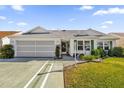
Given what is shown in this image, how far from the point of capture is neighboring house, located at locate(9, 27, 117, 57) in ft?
93.5

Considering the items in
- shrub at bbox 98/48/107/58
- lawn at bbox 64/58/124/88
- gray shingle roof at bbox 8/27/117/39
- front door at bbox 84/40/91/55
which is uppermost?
gray shingle roof at bbox 8/27/117/39

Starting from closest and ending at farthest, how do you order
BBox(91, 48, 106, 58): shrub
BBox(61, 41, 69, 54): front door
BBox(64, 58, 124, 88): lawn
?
1. BBox(64, 58, 124, 88): lawn
2. BBox(91, 48, 106, 58): shrub
3. BBox(61, 41, 69, 54): front door

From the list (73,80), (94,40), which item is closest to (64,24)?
(94,40)

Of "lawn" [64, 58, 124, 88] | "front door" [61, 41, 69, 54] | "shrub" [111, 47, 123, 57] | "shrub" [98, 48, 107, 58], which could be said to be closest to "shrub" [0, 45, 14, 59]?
"front door" [61, 41, 69, 54]

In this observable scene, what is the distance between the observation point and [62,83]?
13062 millimetres

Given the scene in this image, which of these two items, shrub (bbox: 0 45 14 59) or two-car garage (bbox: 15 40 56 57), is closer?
shrub (bbox: 0 45 14 59)

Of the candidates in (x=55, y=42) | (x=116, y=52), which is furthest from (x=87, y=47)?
(x=55, y=42)

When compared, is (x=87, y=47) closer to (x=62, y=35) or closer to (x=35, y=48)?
(x=62, y=35)

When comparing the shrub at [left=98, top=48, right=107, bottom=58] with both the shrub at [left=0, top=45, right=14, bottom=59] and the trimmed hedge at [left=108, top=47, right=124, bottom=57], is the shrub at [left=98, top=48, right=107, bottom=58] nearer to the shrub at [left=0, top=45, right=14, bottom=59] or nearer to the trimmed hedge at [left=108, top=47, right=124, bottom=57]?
the trimmed hedge at [left=108, top=47, right=124, bottom=57]

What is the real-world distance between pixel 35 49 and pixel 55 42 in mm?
2111

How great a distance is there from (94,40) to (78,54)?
2268 millimetres

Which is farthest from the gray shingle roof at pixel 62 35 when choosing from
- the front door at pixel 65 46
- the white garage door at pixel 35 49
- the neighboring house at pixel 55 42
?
the front door at pixel 65 46

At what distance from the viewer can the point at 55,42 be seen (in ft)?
94.2

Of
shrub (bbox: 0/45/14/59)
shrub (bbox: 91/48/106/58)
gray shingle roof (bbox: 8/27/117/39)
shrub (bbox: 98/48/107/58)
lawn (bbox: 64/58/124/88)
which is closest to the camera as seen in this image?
lawn (bbox: 64/58/124/88)
